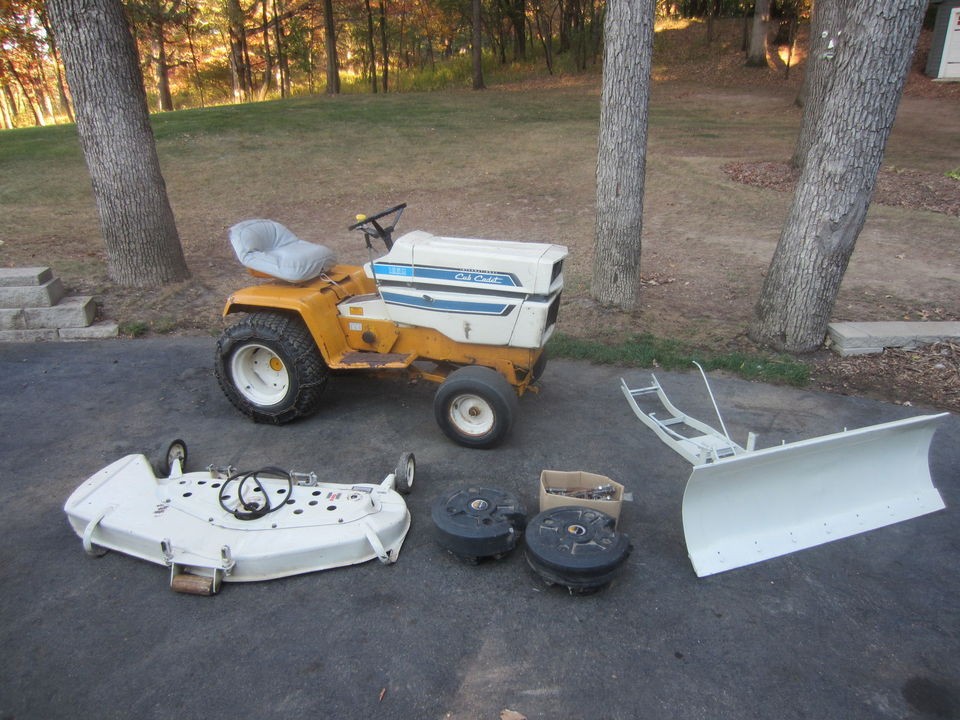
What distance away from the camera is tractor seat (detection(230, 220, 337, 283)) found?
4516 mm

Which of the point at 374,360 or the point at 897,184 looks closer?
the point at 374,360

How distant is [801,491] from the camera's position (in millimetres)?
3486

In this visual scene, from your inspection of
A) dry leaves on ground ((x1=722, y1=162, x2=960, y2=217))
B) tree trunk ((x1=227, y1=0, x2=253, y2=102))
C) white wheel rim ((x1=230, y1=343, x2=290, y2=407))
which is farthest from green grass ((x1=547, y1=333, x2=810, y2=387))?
tree trunk ((x1=227, y1=0, x2=253, y2=102))

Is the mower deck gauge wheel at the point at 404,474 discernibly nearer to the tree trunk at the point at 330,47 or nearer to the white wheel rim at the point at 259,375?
the white wheel rim at the point at 259,375

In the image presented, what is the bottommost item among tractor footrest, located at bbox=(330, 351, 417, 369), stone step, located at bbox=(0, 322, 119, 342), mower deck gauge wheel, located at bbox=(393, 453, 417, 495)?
stone step, located at bbox=(0, 322, 119, 342)

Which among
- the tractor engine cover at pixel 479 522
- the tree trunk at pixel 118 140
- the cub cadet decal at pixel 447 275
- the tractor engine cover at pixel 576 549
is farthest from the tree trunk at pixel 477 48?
the tractor engine cover at pixel 576 549

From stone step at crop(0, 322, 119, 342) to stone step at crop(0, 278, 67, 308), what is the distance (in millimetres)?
264

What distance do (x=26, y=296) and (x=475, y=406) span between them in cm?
501

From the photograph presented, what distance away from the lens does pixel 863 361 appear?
5.62 meters

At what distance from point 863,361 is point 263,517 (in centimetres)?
501

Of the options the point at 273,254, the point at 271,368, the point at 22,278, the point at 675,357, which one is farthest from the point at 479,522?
the point at 22,278

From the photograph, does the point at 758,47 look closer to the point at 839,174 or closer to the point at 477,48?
the point at 477,48

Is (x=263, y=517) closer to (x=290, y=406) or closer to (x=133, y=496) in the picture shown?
(x=133, y=496)

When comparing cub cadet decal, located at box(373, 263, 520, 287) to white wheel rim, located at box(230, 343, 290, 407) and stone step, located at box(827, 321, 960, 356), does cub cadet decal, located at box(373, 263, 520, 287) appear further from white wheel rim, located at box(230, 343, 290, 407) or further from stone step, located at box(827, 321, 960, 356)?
stone step, located at box(827, 321, 960, 356)
